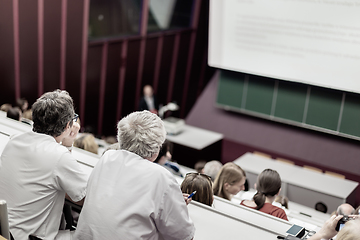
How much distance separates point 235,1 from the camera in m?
6.70

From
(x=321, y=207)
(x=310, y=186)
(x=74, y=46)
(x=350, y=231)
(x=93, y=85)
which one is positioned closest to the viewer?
(x=350, y=231)

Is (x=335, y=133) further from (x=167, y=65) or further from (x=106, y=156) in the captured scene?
(x=106, y=156)

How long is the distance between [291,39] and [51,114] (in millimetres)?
5301

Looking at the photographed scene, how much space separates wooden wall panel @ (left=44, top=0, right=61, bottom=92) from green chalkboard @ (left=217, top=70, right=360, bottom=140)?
9.85 feet

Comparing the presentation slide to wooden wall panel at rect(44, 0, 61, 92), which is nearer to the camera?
wooden wall panel at rect(44, 0, 61, 92)

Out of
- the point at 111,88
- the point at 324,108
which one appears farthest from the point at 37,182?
the point at 324,108

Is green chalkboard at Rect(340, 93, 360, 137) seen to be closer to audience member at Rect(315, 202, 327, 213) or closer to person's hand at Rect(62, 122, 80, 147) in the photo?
audience member at Rect(315, 202, 327, 213)

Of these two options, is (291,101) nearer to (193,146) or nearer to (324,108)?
(324,108)

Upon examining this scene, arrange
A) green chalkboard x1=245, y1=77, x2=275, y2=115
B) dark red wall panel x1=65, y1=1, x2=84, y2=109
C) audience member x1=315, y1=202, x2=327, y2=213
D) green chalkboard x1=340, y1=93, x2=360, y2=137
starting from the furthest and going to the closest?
green chalkboard x1=245, y1=77, x2=275, y2=115 < green chalkboard x1=340, y1=93, x2=360, y2=137 < dark red wall panel x1=65, y1=1, x2=84, y2=109 < audience member x1=315, y1=202, x2=327, y2=213

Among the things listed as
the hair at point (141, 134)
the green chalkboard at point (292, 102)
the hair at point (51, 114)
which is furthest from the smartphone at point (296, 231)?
the green chalkboard at point (292, 102)

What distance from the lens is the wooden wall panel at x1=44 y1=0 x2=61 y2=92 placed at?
540 cm

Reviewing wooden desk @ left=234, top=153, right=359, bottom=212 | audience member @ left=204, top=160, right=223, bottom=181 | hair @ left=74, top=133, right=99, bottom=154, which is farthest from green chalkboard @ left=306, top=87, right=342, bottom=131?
hair @ left=74, top=133, right=99, bottom=154

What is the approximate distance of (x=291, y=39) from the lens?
254 inches

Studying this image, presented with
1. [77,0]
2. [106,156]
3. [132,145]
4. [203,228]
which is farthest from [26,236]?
[77,0]
